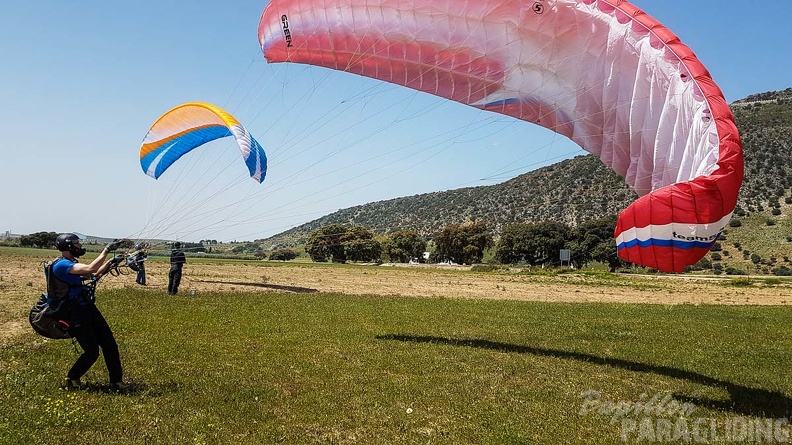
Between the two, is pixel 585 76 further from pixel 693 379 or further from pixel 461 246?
pixel 461 246

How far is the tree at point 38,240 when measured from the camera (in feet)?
256

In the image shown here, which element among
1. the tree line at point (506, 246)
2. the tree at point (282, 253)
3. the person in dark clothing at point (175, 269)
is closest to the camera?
the tree at point (282, 253)

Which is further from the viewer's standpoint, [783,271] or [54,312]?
[783,271]

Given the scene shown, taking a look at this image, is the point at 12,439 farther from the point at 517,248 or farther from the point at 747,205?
the point at 747,205

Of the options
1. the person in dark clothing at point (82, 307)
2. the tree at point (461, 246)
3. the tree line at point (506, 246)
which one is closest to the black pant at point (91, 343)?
the person in dark clothing at point (82, 307)

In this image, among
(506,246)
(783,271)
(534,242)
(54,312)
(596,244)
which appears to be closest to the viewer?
(54,312)

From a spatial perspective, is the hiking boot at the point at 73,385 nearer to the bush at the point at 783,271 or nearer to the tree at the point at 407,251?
the bush at the point at 783,271

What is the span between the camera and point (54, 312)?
6754mm

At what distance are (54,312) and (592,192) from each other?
249 feet

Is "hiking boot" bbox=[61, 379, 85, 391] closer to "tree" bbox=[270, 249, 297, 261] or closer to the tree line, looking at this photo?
"tree" bbox=[270, 249, 297, 261]

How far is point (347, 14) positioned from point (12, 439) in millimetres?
8555

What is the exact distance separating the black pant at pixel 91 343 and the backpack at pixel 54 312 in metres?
0.13

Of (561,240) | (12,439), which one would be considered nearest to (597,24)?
(12,439)

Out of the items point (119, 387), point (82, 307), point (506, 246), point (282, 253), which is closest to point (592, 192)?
point (506, 246)
